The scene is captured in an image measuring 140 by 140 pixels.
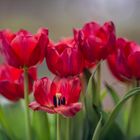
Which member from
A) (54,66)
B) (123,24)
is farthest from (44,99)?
(123,24)

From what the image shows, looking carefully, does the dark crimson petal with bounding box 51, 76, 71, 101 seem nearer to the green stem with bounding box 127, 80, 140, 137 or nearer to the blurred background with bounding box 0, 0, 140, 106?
the green stem with bounding box 127, 80, 140, 137

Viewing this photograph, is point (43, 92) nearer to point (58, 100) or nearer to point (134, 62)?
point (58, 100)

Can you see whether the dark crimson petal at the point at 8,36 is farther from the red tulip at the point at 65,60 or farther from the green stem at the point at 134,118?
the green stem at the point at 134,118

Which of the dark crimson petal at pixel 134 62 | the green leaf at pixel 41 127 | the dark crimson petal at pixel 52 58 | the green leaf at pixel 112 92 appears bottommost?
the green leaf at pixel 41 127

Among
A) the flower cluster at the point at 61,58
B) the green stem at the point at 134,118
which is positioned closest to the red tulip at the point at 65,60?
the flower cluster at the point at 61,58

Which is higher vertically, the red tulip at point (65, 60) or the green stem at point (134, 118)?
the red tulip at point (65, 60)

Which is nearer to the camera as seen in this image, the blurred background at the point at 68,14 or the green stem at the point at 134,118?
the green stem at the point at 134,118

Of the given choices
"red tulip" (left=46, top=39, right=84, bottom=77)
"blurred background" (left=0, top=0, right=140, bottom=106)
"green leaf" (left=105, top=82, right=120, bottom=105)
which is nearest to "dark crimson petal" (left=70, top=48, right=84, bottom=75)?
"red tulip" (left=46, top=39, right=84, bottom=77)
